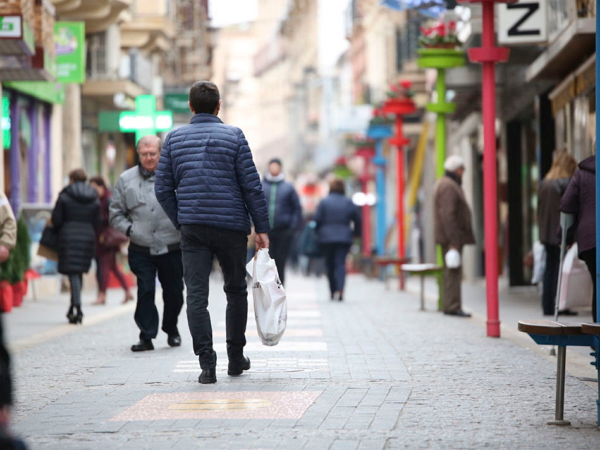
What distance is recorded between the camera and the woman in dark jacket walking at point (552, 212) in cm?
1458

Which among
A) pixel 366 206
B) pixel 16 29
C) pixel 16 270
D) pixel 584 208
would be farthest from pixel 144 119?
pixel 366 206

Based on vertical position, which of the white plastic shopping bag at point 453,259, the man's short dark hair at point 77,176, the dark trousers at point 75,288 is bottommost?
the dark trousers at point 75,288

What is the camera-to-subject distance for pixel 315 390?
8.45 m

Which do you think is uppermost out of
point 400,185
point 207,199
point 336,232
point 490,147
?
point 490,147

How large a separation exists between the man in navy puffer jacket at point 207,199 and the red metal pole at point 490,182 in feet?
14.0

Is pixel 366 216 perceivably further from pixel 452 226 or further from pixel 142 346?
pixel 142 346

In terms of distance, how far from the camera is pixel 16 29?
17047mm

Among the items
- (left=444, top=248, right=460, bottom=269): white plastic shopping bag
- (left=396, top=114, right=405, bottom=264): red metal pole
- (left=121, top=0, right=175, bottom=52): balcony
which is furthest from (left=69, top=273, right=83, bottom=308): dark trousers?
(left=121, top=0, right=175, bottom=52): balcony

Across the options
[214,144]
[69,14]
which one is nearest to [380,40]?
[69,14]

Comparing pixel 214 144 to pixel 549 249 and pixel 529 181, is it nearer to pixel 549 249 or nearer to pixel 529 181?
pixel 549 249

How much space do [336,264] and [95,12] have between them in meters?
10.7

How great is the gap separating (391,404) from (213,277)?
2521 centimetres

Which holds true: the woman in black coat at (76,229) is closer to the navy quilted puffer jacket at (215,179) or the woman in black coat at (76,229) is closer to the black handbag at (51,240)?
the black handbag at (51,240)

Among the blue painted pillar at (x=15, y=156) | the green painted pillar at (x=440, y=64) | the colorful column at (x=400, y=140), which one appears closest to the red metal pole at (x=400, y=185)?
the colorful column at (x=400, y=140)
